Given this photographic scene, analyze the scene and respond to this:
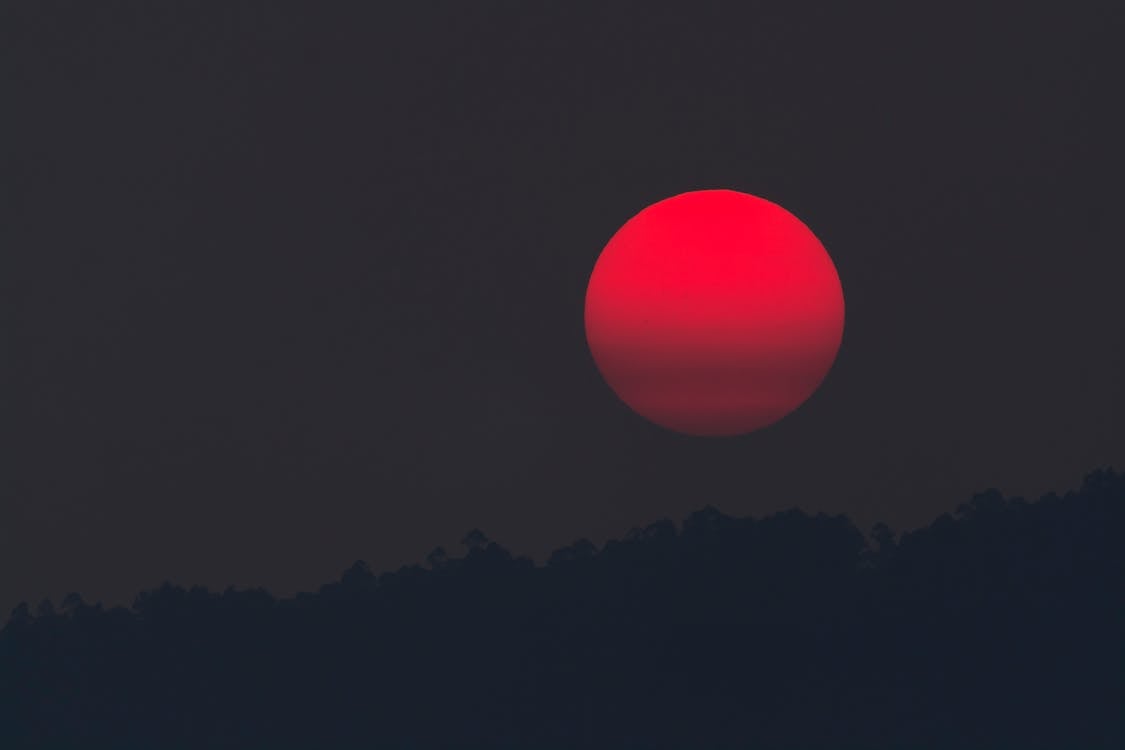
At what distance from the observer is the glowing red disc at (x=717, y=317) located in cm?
2244

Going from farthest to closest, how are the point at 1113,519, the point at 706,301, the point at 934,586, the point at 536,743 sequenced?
1. the point at 1113,519
2. the point at 934,586
3. the point at 536,743
4. the point at 706,301

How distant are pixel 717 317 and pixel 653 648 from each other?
31.9ft

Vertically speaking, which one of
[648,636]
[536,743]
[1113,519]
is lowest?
[536,743]

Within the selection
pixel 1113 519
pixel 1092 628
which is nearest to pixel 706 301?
pixel 1092 628

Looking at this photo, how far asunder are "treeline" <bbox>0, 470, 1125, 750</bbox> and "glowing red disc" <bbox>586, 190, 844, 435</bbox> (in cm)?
756

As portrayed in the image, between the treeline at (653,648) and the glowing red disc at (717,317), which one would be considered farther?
the treeline at (653,648)

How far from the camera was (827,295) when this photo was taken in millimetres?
22984

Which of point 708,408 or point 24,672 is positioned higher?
point 24,672

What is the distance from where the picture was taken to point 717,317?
2239cm

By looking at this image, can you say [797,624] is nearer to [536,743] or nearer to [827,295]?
[536,743]

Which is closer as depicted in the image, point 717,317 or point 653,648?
point 717,317

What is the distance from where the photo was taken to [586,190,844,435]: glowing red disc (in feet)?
73.6

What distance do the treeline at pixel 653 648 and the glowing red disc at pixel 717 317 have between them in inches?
298

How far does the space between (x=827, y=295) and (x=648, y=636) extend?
9920 mm
